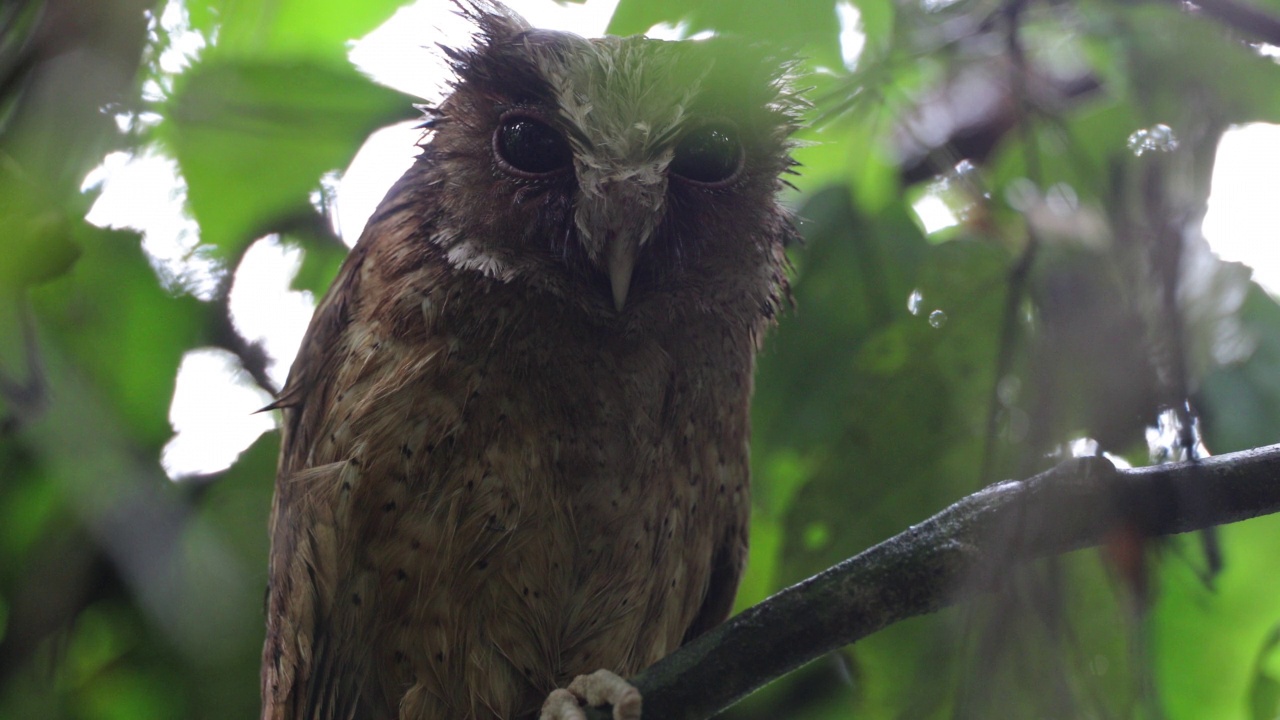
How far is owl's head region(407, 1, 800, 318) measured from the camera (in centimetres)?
188

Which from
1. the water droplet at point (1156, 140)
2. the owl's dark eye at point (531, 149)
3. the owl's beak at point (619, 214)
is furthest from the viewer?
the owl's dark eye at point (531, 149)

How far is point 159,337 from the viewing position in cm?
207

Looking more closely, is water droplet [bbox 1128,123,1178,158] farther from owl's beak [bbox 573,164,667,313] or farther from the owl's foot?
the owl's foot

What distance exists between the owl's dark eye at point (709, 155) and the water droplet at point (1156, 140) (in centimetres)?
77

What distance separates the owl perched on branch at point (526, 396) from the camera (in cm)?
189

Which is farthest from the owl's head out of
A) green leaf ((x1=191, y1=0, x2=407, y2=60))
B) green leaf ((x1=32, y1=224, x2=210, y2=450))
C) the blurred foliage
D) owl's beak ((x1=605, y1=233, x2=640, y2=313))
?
green leaf ((x1=32, y1=224, x2=210, y2=450))

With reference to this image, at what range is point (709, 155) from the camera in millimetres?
2025

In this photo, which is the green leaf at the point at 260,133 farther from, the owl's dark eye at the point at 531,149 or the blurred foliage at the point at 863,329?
the owl's dark eye at the point at 531,149

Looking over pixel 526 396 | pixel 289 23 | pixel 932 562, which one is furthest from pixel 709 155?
pixel 932 562

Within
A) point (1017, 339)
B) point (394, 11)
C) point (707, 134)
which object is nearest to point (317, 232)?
point (394, 11)

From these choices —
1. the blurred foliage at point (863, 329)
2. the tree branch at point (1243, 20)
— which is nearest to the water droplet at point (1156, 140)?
the blurred foliage at point (863, 329)

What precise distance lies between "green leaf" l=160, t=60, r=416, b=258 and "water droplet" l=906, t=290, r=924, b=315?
1.17m

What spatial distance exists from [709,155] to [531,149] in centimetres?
35

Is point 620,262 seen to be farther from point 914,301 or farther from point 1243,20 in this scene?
point 1243,20
